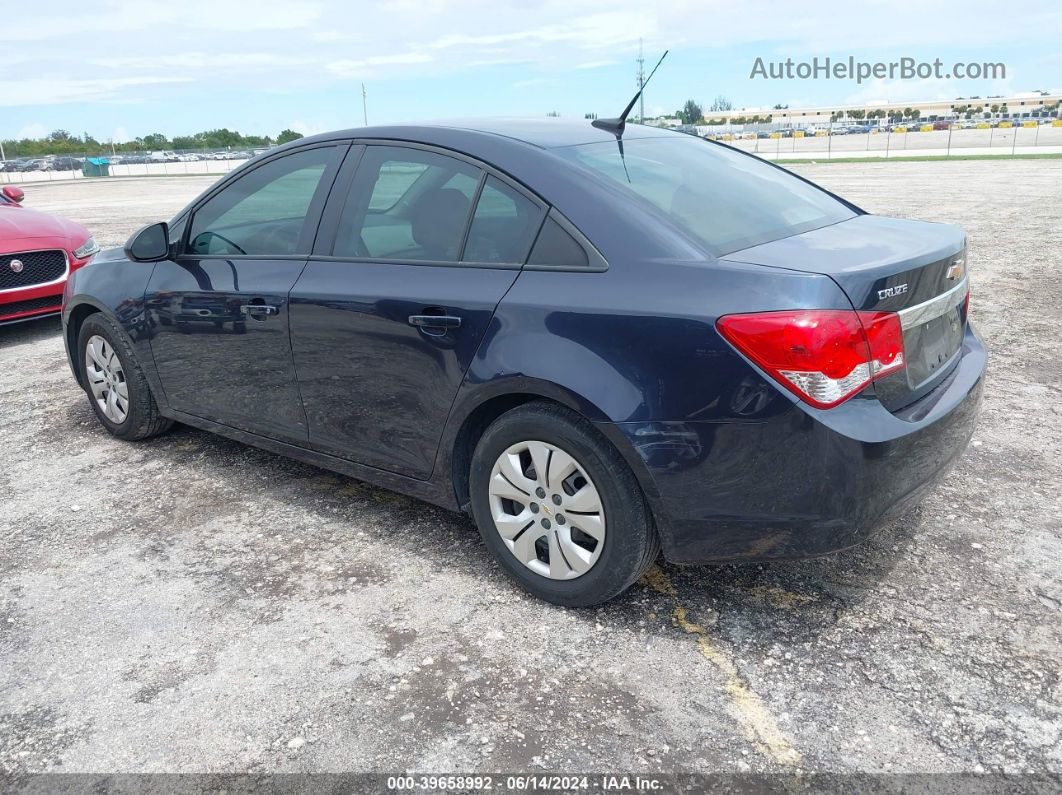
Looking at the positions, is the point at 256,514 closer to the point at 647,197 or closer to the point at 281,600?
the point at 281,600

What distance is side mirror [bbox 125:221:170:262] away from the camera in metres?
4.23

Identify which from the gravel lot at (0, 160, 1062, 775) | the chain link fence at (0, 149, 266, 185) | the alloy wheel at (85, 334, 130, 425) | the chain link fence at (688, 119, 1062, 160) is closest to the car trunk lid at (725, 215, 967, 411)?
the gravel lot at (0, 160, 1062, 775)

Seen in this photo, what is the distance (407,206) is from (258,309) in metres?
0.85

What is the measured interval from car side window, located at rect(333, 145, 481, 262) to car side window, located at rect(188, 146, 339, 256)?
232mm

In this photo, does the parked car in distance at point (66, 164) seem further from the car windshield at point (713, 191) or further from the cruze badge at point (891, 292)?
the cruze badge at point (891, 292)

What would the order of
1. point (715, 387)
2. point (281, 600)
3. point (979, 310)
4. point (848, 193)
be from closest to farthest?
point (715, 387) → point (281, 600) → point (979, 310) → point (848, 193)

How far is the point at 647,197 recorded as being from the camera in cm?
304

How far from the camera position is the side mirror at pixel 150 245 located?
4227 mm

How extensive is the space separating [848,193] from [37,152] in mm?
95389

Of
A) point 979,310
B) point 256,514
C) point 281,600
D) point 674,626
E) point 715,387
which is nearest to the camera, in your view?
point 715,387

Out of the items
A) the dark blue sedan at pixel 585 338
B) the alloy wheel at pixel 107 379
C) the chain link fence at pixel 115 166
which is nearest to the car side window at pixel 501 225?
the dark blue sedan at pixel 585 338

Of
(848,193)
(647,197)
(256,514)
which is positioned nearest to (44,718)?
(256,514)

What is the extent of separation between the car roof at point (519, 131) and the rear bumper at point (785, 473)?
4.28 ft

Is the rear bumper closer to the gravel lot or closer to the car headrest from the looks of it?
the gravel lot
